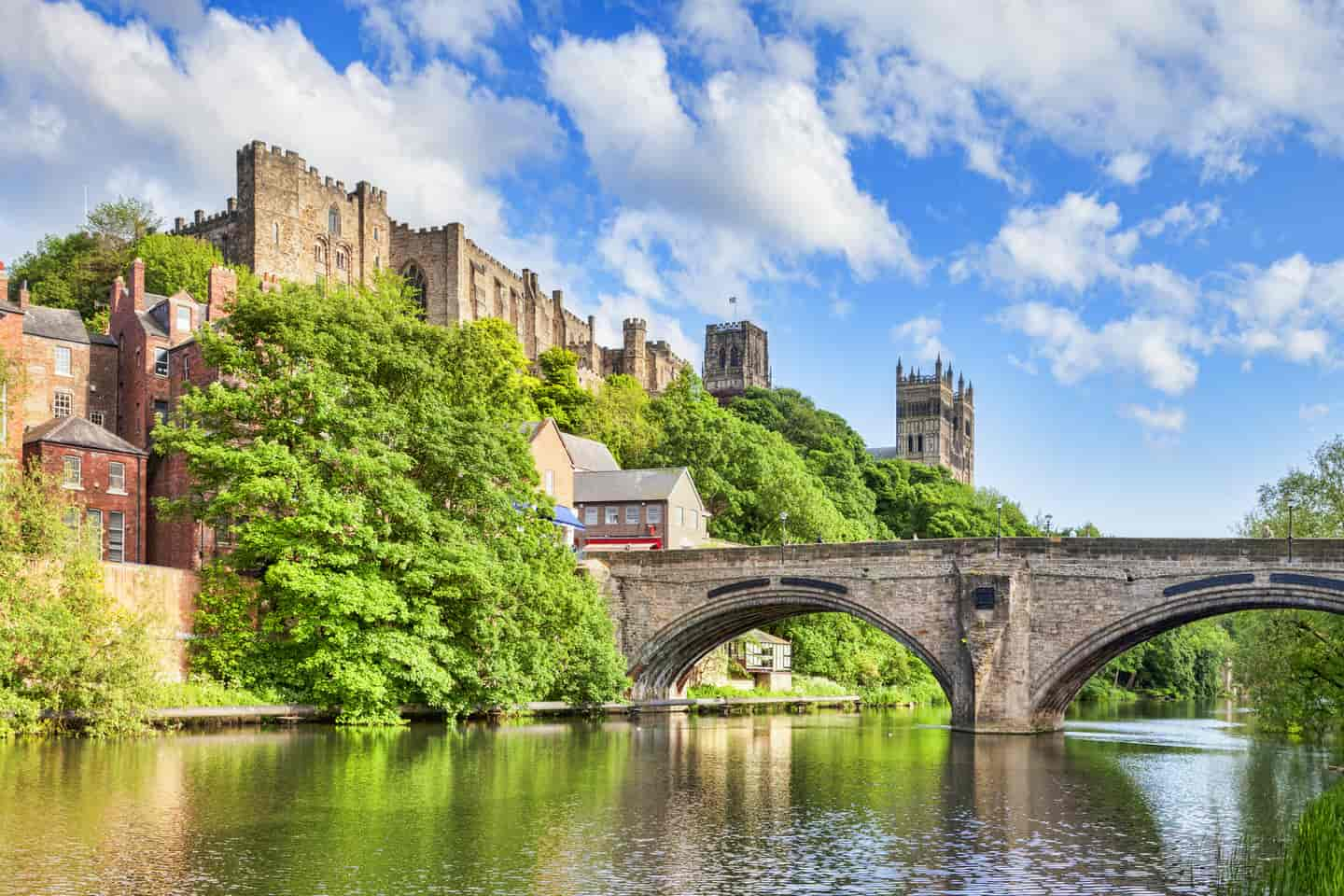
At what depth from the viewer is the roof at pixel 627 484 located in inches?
2581

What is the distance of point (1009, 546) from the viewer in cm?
4412

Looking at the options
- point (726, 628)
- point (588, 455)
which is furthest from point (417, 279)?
point (726, 628)

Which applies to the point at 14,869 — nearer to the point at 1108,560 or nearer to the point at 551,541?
the point at 551,541

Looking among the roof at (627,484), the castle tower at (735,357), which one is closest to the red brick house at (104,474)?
the roof at (627,484)

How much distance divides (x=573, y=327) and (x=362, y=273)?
27.3 metres

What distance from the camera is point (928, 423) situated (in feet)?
596

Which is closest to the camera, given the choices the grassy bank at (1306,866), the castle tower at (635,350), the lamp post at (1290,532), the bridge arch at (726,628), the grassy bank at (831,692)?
the grassy bank at (1306,866)

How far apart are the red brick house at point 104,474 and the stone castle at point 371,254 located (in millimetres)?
27678

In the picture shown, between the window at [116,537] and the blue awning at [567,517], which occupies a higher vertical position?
the blue awning at [567,517]

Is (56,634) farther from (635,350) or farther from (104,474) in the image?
(635,350)

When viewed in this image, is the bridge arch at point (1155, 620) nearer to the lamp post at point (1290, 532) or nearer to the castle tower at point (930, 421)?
the lamp post at point (1290, 532)

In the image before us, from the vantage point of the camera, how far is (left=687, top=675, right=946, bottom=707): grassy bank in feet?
202

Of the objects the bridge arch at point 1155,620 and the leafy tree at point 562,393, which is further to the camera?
the leafy tree at point 562,393

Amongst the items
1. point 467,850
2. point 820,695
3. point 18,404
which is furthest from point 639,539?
point 467,850
